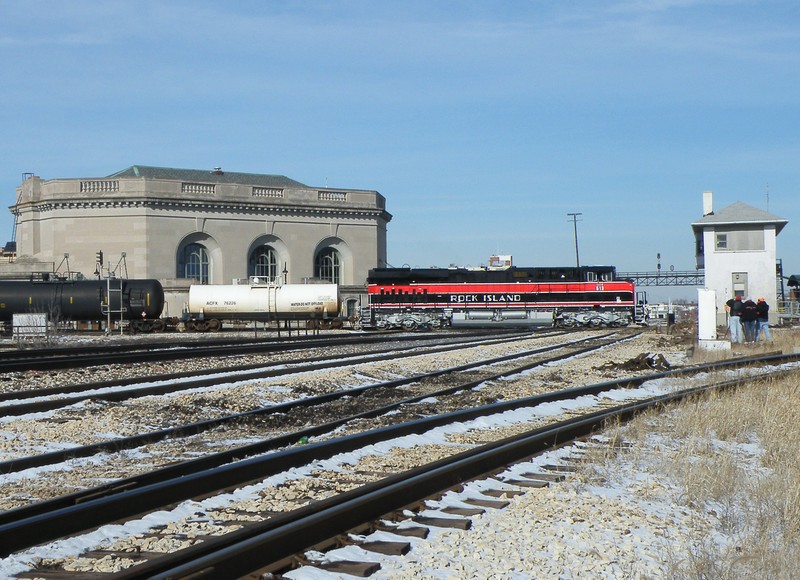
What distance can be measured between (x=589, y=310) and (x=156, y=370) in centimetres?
3789

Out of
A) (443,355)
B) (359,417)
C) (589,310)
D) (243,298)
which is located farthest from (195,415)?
(589,310)

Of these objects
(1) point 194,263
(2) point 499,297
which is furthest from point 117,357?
(1) point 194,263

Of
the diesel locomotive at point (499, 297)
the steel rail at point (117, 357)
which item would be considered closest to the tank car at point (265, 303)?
the diesel locomotive at point (499, 297)

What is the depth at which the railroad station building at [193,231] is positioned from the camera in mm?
67375

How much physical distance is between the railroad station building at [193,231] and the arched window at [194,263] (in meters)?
0.08

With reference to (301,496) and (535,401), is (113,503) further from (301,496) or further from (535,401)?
(535,401)

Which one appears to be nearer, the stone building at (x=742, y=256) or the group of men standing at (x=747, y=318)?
the group of men standing at (x=747, y=318)

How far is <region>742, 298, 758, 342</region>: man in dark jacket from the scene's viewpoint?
27766 mm

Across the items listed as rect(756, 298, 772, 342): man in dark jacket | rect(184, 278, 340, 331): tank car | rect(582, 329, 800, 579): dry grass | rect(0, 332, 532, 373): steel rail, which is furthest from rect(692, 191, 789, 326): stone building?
rect(582, 329, 800, 579): dry grass

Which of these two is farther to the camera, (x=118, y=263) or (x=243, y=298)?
(x=118, y=263)

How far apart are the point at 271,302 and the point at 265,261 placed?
22869 millimetres

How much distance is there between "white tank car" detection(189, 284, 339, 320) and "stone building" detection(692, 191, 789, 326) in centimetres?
2120

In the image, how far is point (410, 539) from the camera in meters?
5.55

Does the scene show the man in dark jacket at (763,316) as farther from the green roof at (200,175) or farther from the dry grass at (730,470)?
the green roof at (200,175)
